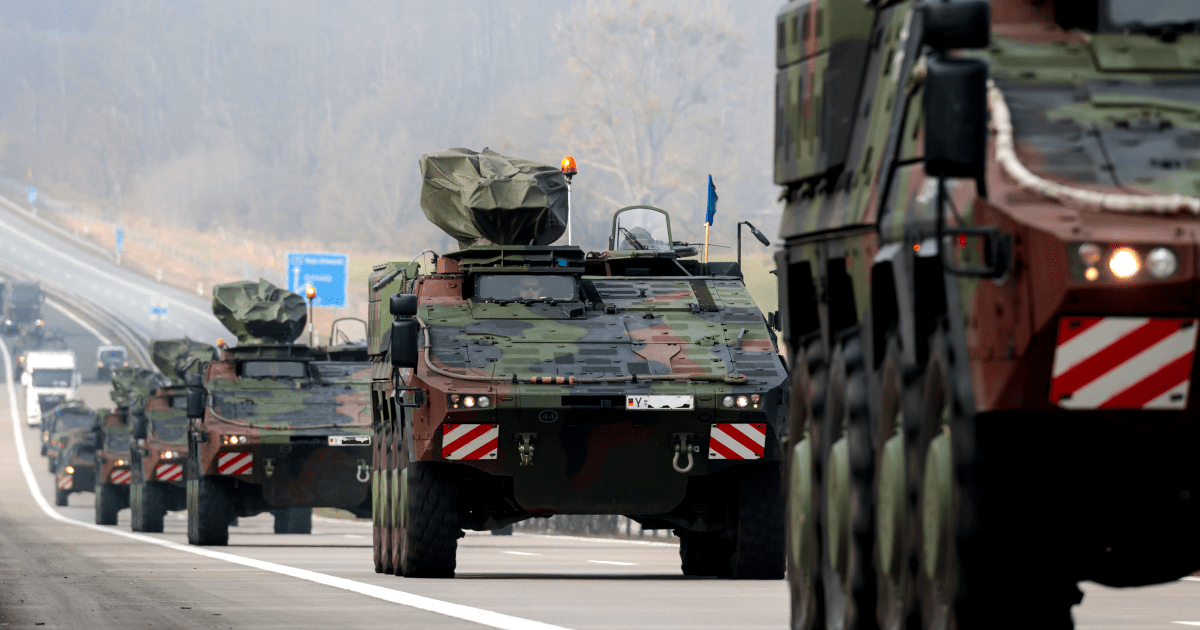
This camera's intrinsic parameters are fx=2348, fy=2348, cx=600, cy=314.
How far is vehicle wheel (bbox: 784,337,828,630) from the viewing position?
10281 millimetres

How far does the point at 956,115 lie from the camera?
7102 millimetres

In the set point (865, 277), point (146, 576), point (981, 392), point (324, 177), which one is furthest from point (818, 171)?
point (324, 177)

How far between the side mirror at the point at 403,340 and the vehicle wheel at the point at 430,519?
Result: 900 millimetres

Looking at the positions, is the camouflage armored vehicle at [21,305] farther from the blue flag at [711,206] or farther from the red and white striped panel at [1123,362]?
the red and white striped panel at [1123,362]

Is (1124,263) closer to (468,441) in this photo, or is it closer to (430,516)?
(468,441)

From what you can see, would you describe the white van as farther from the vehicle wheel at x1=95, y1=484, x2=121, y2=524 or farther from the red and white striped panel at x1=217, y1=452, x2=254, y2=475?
the red and white striped panel at x1=217, y1=452, x2=254, y2=475

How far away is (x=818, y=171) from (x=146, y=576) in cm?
1195

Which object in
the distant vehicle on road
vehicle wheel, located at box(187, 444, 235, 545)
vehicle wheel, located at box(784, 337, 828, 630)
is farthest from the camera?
the distant vehicle on road

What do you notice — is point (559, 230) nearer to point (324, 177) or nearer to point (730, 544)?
point (730, 544)

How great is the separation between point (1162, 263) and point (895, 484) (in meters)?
1.82

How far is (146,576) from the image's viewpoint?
20.7 m

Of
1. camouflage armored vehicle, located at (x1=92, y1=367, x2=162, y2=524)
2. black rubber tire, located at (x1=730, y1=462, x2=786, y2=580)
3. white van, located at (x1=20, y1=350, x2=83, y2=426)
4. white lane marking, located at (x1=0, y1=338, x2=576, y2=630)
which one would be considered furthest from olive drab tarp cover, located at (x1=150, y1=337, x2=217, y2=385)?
white van, located at (x1=20, y1=350, x2=83, y2=426)

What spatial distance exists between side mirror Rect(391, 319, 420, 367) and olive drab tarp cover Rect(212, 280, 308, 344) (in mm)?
18716

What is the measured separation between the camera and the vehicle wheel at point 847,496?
932 centimetres
